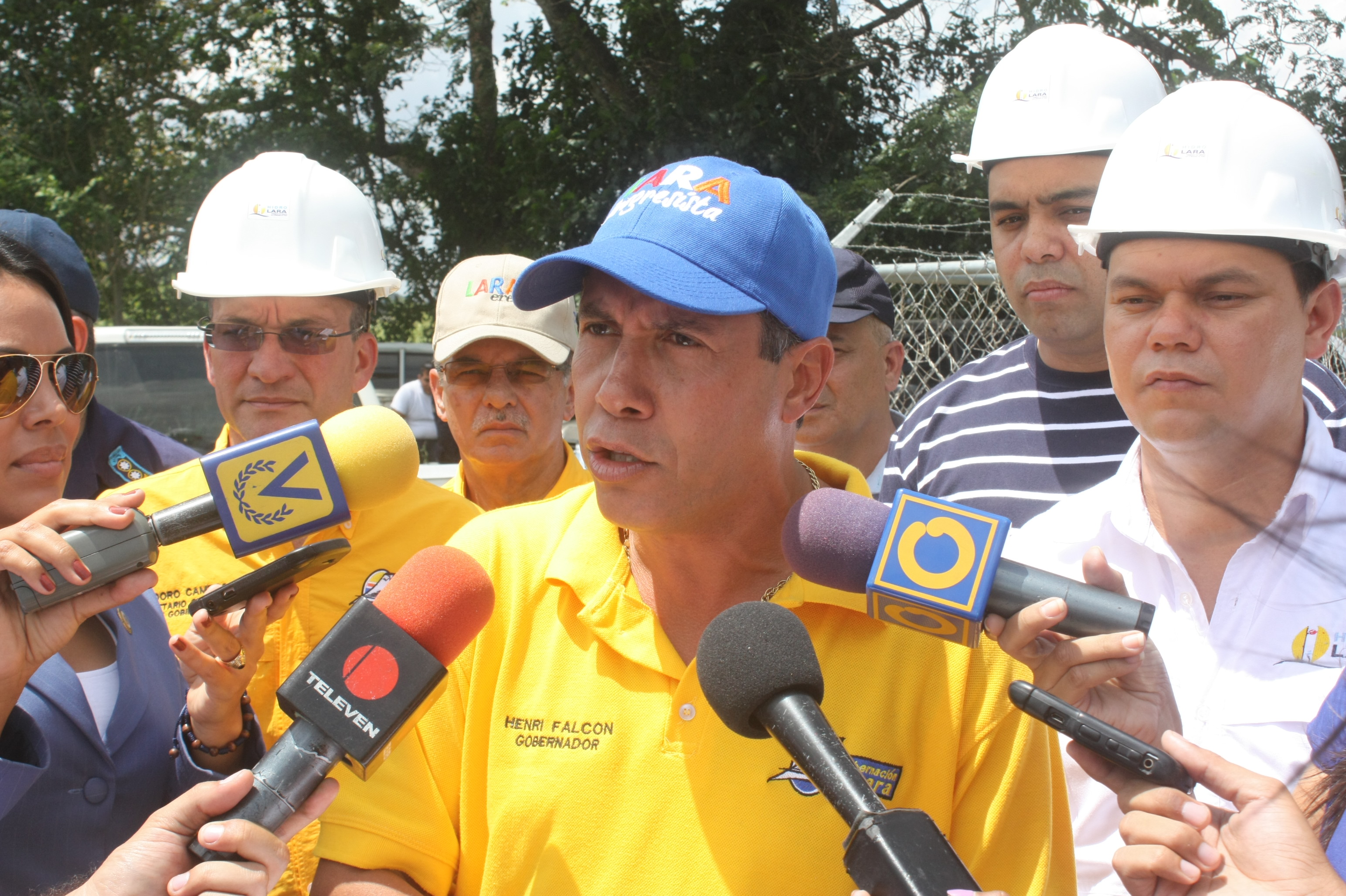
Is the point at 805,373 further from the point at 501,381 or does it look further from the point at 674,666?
the point at 501,381

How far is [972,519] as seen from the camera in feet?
5.20

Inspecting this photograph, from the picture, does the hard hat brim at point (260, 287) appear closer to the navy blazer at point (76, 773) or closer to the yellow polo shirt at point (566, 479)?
the yellow polo shirt at point (566, 479)

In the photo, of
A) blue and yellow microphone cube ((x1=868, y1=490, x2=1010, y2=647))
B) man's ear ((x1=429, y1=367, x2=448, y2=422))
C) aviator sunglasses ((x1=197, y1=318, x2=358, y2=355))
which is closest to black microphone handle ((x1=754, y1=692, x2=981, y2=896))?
blue and yellow microphone cube ((x1=868, y1=490, x2=1010, y2=647))

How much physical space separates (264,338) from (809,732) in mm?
2347

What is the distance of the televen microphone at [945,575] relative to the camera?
1541 mm

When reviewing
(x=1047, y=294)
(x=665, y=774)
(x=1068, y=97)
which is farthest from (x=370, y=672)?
(x=1068, y=97)

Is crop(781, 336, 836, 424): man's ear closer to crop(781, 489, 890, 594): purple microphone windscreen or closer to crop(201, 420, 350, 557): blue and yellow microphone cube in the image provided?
crop(781, 489, 890, 594): purple microphone windscreen

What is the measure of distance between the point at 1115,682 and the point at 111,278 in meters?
17.1

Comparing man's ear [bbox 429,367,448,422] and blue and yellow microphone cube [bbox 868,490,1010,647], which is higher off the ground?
blue and yellow microphone cube [bbox 868,490,1010,647]

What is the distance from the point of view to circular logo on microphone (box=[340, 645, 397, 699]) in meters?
1.50

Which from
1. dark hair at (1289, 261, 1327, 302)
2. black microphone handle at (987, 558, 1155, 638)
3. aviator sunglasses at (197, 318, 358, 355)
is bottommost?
aviator sunglasses at (197, 318, 358, 355)

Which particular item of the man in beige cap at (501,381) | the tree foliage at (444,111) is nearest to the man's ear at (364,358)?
the man in beige cap at (501,381)

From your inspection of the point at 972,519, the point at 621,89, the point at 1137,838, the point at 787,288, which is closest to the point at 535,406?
the point at 787,288

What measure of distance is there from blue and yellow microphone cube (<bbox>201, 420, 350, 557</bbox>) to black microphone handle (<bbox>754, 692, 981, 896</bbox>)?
0.94m
